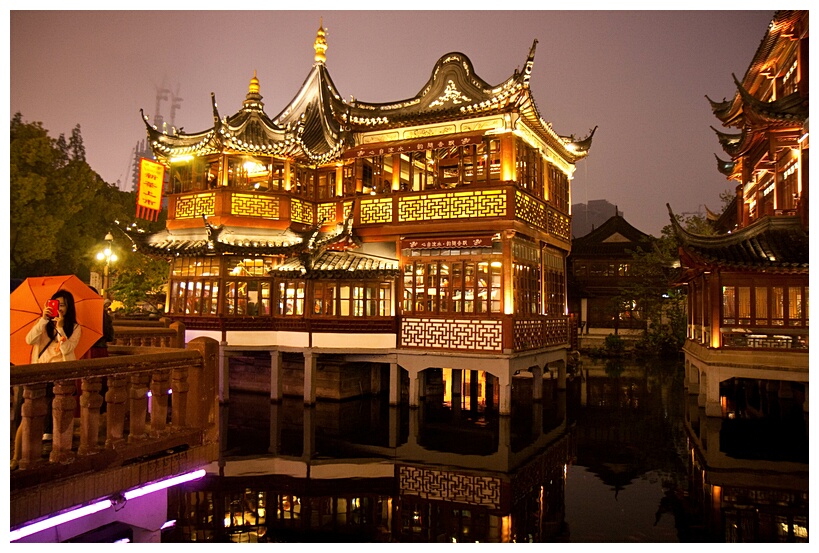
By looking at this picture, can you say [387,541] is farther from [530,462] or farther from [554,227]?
[554,227]

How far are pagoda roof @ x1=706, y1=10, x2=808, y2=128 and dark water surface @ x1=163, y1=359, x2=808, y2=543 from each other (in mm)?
6757

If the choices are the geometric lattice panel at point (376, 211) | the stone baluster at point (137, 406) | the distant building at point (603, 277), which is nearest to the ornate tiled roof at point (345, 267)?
the geometric lattice panel at point (376, 211)

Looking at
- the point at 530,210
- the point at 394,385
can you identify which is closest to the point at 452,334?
the point at 394,385

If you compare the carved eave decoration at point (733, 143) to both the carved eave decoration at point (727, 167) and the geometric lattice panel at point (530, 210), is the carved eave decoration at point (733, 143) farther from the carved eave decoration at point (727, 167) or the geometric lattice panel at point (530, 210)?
the geometric lattice panel at point (530, 210)

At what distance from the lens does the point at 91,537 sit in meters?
6.02

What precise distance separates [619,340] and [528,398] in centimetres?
1469

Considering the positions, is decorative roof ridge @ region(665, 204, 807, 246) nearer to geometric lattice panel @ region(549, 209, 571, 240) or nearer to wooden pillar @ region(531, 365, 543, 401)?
geometric lattice panel @ region(549, 209, 571, 240)

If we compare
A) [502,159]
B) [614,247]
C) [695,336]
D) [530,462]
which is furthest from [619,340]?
[530,462]

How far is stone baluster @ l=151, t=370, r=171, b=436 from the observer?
207 inches

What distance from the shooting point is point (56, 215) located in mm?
25719

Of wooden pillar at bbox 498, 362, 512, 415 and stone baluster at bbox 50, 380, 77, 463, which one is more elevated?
stone baluster at bbox 50, 380, 77, 463

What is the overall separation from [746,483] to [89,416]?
358 inches

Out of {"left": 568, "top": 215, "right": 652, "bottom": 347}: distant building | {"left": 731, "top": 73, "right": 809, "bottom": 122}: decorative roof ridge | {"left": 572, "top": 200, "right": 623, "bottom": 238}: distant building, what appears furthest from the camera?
{"left": 572, "top": 200, "right": 623, "bottom": 238}: distant building

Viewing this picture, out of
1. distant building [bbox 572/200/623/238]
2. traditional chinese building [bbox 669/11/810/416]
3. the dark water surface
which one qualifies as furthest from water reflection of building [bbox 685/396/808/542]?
distant building [bbox 572/200/623/238]
